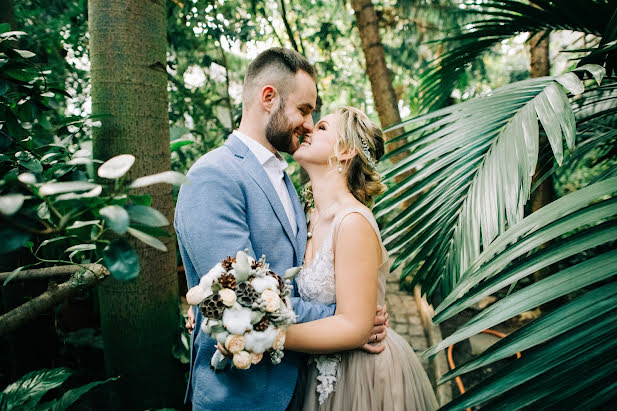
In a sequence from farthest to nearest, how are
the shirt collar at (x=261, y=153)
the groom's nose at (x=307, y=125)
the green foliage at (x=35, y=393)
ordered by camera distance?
the groom's nose at (x=307, y=125), the shirt collar at (x=261, y=153), the green foliage at (x=35, y=393)

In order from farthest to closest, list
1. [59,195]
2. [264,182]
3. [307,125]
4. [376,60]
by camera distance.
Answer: [376,60]
[307,125]
[264,182]
[59,195]

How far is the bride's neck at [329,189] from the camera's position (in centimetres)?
169

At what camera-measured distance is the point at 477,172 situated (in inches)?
54.4

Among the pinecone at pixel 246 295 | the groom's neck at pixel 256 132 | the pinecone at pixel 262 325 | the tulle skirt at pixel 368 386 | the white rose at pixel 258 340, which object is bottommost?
the tulle skirt at pixel 368 386

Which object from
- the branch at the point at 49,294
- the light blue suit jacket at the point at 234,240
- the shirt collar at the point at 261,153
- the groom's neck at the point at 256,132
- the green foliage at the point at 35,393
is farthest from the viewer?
the groom's neck at the point at 256,132

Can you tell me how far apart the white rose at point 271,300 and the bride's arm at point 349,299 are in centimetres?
25

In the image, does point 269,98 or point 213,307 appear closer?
point 213,307

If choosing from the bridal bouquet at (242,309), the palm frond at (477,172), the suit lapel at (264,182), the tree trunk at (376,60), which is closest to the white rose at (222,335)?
the bridal bouquet at (242,309)

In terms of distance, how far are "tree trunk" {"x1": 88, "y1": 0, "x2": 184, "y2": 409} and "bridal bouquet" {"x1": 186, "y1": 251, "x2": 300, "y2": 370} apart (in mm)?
842

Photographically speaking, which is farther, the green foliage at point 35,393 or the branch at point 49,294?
the green foliage at point 35,393

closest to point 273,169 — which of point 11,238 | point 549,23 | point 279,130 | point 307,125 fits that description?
point 279,130

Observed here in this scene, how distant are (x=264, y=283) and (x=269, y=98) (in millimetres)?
1025

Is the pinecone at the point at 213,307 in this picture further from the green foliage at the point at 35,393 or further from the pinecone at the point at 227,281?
the green foliage at the point at 35,393

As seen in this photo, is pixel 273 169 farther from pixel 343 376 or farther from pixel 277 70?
pixel 343 376
